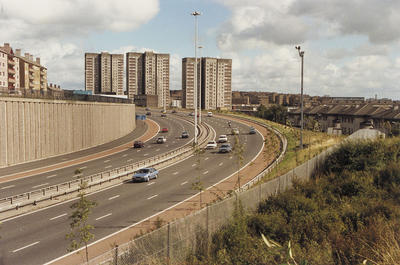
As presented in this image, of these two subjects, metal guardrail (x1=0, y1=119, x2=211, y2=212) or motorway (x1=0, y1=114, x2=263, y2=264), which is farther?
metal guardrail (x1=0, y1=119, x2=211, y2=212)

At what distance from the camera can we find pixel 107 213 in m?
23.4

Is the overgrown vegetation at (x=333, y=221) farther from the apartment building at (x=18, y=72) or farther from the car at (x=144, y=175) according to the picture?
the apartment building at (x=18, y=72)

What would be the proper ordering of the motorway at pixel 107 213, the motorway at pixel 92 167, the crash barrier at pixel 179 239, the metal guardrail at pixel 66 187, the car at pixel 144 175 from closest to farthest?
the crash barrier at pixel 179 239 < the motorway at pixel 107 213 < the metal guardrail at pixel 66 187 < the motorway at pixel 92 167 < the car at pixel 144 175

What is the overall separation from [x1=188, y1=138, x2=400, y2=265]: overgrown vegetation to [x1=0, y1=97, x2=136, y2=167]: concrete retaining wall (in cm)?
3342

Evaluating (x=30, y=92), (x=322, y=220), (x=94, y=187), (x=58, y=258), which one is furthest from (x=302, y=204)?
(x=30, y=92)

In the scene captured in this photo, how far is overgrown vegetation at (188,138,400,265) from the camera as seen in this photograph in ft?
39.0

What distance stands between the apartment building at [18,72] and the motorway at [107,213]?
186 feet

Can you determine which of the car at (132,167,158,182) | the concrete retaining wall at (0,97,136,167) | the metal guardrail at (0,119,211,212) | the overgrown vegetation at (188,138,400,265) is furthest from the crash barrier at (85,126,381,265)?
the concrete retaining wall at (0,97,136,167)

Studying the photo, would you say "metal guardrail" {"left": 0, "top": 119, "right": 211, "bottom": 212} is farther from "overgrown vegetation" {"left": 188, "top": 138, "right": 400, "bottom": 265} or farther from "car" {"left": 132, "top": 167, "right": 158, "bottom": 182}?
"overgrown vegetation" {"left": 188, "top": 138, "right": 400, "bottom": 265}

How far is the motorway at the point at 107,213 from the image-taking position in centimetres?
1720

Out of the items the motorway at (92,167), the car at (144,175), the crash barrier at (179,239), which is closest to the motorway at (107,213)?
the car at (144,175)

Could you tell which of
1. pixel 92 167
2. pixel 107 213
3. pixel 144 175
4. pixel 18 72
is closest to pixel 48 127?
pixel 92 167

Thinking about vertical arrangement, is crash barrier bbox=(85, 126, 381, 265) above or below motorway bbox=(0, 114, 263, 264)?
above

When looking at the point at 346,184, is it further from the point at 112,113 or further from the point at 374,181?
the point at 112,113
